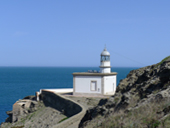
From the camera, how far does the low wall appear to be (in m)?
17.4

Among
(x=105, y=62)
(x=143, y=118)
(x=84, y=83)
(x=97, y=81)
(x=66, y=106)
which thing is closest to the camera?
(x=143, y=118)

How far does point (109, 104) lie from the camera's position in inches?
387

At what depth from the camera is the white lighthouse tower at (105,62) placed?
93.3 ft

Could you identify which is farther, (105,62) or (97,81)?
(105,62)

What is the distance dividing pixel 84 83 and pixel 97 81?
4.67 ft

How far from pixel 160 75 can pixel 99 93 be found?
18.8 metres

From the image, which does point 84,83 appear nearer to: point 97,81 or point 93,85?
point 93,85

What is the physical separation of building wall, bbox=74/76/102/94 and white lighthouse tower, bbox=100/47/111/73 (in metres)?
1.27

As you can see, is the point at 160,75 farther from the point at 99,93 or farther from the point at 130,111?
the point at 99,93

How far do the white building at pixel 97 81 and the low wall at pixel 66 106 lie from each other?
98.0 inches

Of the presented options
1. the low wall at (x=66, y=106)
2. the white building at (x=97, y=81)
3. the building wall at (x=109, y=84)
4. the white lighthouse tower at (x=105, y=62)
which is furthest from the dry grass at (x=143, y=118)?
the white lighthouse tower at (x=105, y=62)

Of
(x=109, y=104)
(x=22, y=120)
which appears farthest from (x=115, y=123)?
(x=22, y=120)

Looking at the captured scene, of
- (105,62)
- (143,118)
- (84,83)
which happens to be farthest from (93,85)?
(143,118)

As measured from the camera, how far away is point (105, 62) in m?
28.7
